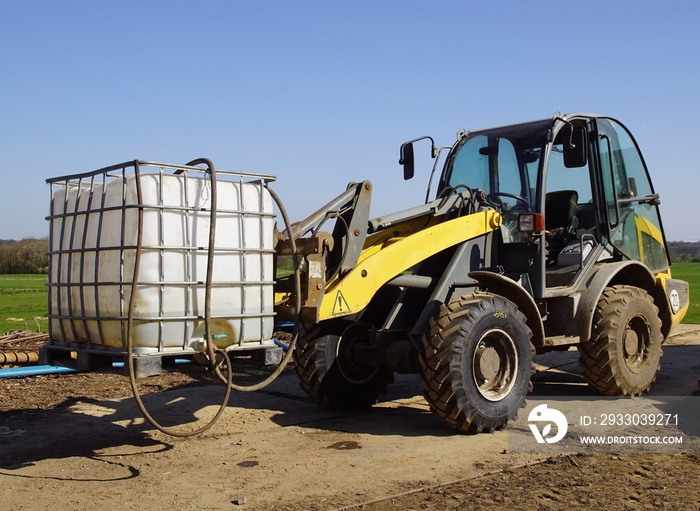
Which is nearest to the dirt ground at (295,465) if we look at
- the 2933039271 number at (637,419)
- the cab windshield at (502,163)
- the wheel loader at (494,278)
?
the wheel loader at (494,278)

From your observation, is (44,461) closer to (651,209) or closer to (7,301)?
(651,209)

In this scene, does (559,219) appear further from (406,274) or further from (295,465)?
(295,465)

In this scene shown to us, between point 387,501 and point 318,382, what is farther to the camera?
point 318,382

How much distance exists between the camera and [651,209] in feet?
31.8

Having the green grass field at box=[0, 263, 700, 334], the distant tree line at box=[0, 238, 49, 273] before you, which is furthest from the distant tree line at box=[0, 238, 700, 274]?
the green grass field at box=[0, 263, 700, 334]

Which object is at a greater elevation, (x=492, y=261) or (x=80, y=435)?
(x=492, y=261)

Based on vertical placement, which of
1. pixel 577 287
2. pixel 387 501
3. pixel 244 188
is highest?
pixel 244 188

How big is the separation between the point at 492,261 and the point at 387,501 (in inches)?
142

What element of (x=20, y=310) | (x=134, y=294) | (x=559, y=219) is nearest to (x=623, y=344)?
(x=559, y=219)

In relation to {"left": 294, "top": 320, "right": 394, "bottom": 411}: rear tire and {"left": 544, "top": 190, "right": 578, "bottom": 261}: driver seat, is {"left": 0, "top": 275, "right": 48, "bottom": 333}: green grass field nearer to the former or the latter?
{"left": 294, "top": 320, "right": 394, "bottom": 411}: rear tire

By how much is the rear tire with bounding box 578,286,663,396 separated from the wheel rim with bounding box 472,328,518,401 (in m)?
1.33

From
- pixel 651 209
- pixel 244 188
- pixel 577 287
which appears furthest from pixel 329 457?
pixel 651 209

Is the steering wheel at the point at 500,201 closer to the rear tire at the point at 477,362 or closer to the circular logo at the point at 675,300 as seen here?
the rear tire at the point at 477,362

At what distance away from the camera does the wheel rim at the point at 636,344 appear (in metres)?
8.63
